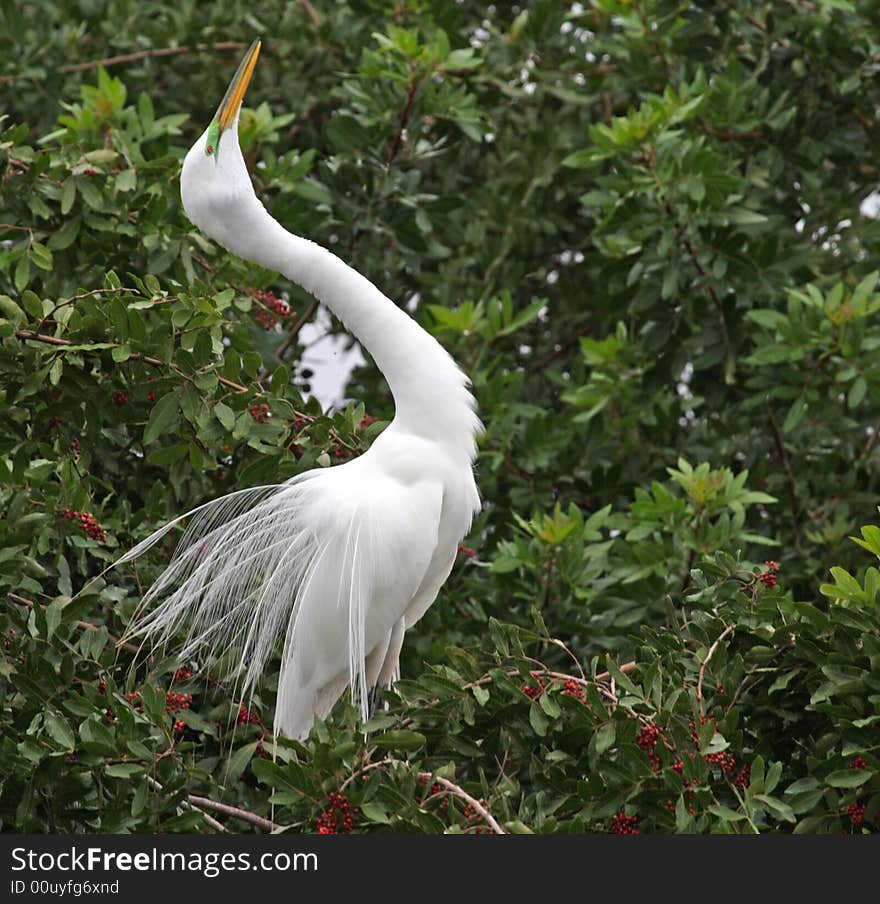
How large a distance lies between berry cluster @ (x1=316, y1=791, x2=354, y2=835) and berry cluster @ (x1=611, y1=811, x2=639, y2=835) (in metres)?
0.39

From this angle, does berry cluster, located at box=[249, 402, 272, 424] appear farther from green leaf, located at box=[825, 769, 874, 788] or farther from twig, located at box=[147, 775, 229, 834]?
green leaf, located at box=[825, 769, 874, 788]

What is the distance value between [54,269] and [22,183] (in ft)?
0.69

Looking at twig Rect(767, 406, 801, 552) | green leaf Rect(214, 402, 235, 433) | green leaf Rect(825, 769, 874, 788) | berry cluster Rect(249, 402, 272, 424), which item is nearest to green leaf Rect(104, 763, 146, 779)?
green leaf Rect(214, 402, 235, 433)

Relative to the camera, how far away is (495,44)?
4.02 meters

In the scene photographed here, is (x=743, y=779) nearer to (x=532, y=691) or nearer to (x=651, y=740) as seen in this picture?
(x=651, y=740)

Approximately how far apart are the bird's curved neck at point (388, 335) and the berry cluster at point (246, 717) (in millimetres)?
578

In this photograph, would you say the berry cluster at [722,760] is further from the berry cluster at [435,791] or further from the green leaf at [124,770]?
the green leaf at [124,770]

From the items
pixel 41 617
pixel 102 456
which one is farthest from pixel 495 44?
pixel 41 617

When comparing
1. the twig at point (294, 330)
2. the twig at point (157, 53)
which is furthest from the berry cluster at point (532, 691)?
the twig at point (157, 53)

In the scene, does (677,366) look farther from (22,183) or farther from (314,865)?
(314,865)

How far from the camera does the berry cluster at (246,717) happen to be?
2574 mm

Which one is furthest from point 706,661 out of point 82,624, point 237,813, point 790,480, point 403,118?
point 403,118

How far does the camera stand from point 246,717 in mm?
2574

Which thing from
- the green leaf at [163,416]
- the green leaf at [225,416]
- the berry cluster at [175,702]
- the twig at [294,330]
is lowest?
the berry cluster at [175,702]
